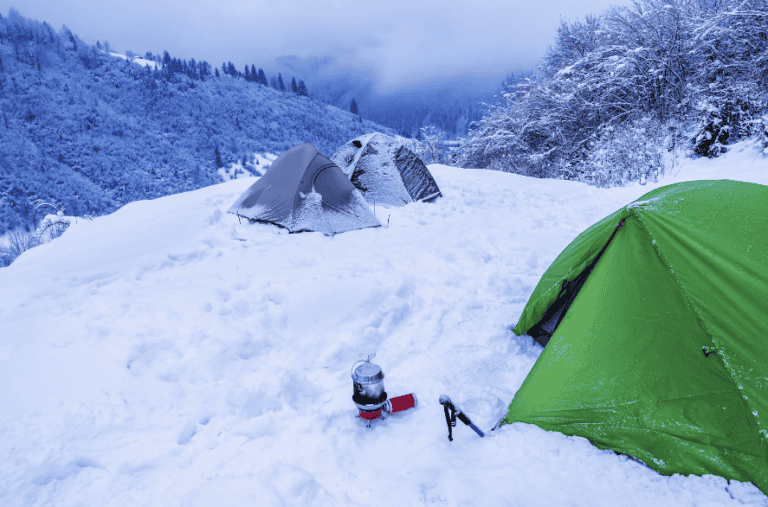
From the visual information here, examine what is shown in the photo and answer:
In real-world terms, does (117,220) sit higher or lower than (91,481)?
higher

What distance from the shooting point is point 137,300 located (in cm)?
391

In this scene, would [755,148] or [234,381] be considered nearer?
[234,381]

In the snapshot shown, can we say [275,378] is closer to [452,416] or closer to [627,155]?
[452,416]

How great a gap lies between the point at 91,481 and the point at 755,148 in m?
11.6

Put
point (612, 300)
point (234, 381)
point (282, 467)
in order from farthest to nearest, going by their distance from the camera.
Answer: point (234, 381), point (612, 300), point (282, 467)

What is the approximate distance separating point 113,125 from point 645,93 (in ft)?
310

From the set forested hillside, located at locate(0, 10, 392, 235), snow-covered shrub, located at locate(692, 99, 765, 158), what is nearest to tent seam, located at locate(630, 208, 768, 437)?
snow-covered shrub, located at locate(692, 99, 765, 158)

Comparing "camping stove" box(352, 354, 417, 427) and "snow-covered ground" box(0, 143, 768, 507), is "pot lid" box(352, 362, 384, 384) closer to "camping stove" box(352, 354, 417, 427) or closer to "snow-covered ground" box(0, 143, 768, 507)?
"camping stove" box(352, 354, 417, 427)

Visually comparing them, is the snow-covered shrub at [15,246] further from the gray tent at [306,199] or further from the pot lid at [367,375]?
the pot lid at [367,375]

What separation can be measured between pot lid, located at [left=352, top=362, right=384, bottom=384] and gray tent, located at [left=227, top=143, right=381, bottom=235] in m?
4.29

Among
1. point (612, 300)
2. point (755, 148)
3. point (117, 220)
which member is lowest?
point (612, 300)

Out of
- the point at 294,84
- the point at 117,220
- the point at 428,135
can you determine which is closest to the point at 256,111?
the point at 294,84

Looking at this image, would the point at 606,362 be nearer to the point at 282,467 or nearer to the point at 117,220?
the point at 282,467

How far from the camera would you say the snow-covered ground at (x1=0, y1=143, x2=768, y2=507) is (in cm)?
192
